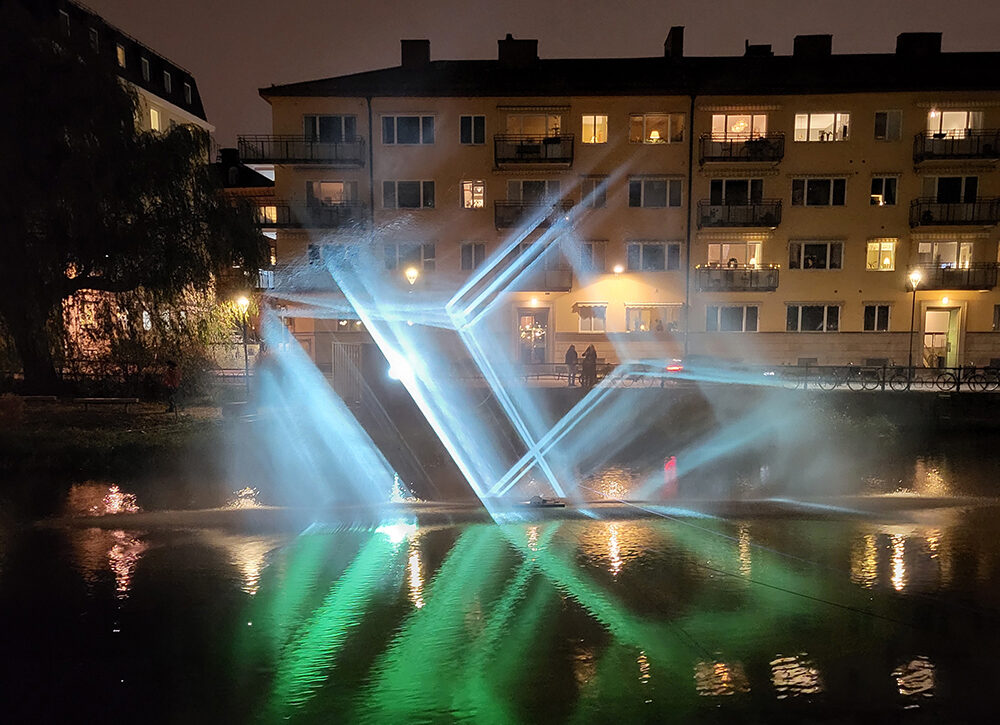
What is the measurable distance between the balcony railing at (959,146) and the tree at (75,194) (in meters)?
31.9

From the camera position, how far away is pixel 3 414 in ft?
46.4

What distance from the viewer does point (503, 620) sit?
252 inches

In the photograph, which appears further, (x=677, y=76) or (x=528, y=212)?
(x=677, y=76)

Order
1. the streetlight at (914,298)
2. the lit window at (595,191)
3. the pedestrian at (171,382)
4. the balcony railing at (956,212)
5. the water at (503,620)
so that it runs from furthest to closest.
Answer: the lit window at (595,191), the balcony railing at (956,212), the streetlight at (914,298), the pedestrian at (171,382), the water at (503,620)

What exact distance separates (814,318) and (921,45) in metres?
16.4

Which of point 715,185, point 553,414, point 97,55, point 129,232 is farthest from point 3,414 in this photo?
point 715,185

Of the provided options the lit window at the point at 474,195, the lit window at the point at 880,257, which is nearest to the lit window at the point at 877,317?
the lit window at the point at 880,257

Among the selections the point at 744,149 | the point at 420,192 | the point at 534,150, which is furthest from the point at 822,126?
the point at 420,192

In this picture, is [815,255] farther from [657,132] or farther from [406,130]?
[406,130]

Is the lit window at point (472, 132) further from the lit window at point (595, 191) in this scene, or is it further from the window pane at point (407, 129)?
the lit window at point (595, 191)

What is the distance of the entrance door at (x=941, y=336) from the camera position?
104 ft

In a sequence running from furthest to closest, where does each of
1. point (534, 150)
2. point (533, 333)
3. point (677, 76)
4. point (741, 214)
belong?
1. point (677, 76)
2. point (533, 333)
3. point (534, 150)
4. point (741, 214)

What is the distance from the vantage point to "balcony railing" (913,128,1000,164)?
30.8 meters

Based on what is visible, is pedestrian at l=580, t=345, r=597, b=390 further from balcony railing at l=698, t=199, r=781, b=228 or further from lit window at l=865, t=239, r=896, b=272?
lit window at l=865, t=239, r=896, b=272
